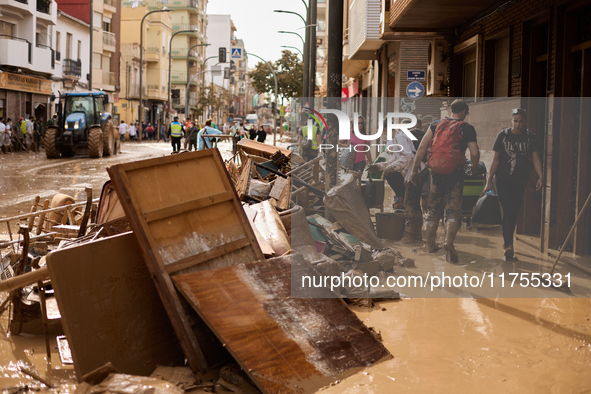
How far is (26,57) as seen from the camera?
121 ft

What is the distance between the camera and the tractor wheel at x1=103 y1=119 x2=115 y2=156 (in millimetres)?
28219

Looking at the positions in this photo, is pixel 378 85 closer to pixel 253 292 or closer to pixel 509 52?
pixel 509 52

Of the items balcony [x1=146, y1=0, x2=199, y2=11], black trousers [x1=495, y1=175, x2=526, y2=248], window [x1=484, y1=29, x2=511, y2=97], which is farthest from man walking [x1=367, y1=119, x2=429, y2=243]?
balcony [x1=146, y1=0, x2=199, y2=11]

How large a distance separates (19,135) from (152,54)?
36409 millimetres

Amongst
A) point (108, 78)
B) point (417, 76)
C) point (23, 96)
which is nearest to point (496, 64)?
point (417, 76)

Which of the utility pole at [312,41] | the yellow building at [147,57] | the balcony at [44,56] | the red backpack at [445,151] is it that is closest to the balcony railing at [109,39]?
the yellow building at [147,57]

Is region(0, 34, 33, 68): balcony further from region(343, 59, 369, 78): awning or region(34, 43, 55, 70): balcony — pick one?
region(343, 59, 369, 78): awning

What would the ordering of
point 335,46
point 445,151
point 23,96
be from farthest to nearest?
point 23,96 → point 335,46 → point 445,151

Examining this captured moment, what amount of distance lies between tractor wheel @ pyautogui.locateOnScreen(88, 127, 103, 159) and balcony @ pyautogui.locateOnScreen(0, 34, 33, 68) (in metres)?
11.4

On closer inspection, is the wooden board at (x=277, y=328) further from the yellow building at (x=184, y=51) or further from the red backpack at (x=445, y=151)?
the yellow building at (x=184, y=51)

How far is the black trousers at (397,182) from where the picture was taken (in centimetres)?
679

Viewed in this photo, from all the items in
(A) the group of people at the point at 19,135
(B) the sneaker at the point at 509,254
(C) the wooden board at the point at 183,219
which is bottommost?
(B) the sneaker at the point at 509,254

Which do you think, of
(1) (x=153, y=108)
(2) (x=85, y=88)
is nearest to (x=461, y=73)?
(2) (x=85, y=88)

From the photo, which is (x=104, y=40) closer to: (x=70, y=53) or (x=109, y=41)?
(x=109, y=41)
